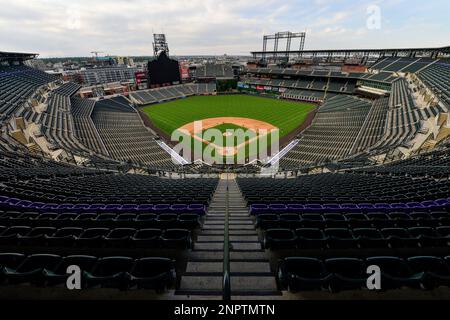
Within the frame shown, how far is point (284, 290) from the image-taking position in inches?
179

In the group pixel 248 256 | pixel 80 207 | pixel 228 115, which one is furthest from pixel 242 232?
pixel 228 115

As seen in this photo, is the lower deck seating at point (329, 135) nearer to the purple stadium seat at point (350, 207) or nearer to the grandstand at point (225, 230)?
the grandstand at point (225, 230)

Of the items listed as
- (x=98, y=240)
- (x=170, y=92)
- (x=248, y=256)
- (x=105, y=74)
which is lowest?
(x=170, y=92)

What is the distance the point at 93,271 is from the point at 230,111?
62.0m

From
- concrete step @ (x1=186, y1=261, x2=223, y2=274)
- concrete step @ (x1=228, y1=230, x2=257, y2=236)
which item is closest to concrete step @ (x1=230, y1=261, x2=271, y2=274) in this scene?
concrete step @ (x1=186, y1=261, x2=223, y2=274)

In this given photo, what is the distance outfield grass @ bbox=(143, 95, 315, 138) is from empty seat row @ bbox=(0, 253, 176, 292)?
143ft

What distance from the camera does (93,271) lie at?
14.7 feet

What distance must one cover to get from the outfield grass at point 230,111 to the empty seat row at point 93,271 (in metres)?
43.7

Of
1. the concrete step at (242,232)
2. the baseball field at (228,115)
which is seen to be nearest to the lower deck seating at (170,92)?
the baseball field at (228,115)

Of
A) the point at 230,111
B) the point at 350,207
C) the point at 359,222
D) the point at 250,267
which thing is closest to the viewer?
the point at 250,267

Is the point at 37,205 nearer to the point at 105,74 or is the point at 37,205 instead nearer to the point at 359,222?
the point at 359,222

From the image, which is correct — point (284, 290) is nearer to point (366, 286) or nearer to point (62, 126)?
point (366, 286)

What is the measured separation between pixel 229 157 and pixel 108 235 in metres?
32.6

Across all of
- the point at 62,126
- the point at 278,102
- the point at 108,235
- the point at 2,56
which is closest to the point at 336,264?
the point at 108,235
